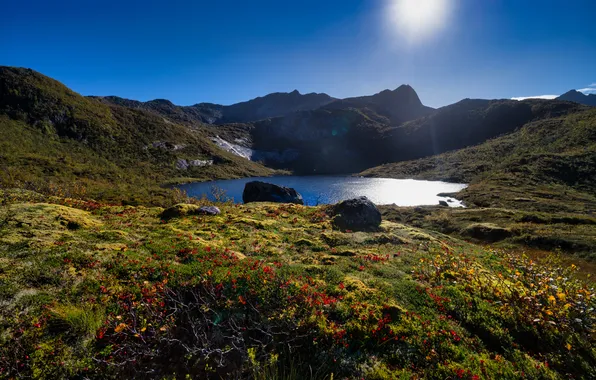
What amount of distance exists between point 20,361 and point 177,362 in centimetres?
382

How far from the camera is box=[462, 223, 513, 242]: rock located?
153 ft

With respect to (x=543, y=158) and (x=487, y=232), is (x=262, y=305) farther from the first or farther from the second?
(x=543, y=158)

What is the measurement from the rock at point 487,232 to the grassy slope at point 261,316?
42665 mm

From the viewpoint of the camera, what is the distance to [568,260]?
34.7m

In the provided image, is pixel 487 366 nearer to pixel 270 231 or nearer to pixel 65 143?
pixel 270 231

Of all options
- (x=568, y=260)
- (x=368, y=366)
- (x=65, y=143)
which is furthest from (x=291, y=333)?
(x=65, y=143)

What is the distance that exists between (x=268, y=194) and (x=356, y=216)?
38.2m

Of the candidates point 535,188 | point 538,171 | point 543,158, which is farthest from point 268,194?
point 543,158

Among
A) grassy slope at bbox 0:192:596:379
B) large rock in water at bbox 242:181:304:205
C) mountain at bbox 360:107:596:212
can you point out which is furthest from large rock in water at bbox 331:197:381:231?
mountain at bbox 360:107:596:212

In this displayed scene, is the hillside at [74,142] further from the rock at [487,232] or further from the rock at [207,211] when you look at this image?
the rock at [487,232]

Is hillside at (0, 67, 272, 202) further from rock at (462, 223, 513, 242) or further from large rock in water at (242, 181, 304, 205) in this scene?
rock at (462, 223, 513, 242)

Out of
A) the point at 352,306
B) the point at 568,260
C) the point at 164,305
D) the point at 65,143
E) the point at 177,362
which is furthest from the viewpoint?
the point at 65,143

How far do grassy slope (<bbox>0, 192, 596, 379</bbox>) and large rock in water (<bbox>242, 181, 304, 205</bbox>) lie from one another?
161ft

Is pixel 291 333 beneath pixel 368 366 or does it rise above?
above
